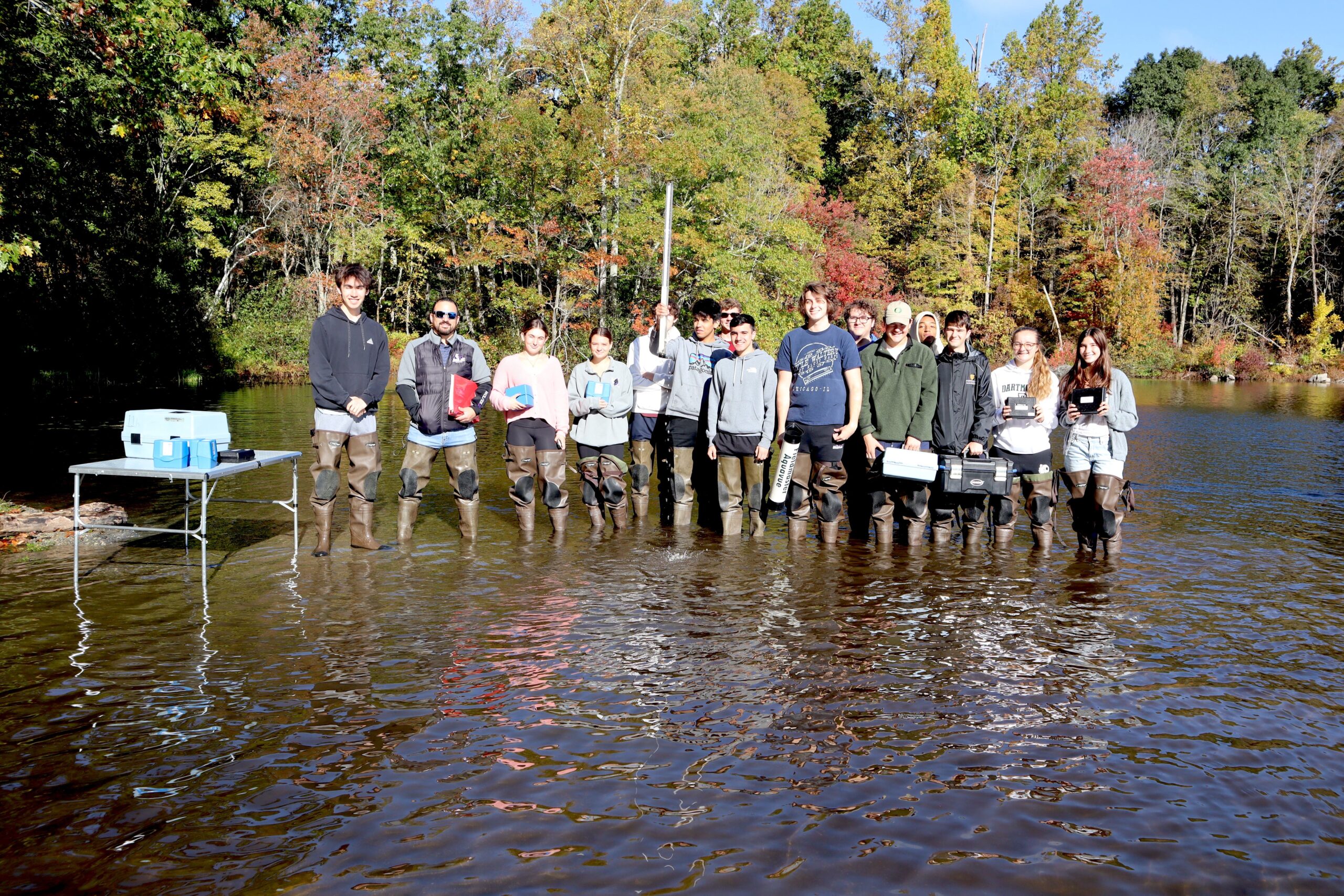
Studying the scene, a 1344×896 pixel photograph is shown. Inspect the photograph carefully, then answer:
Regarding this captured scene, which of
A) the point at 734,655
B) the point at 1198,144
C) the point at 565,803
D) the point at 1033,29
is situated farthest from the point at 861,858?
the point at 1198,144

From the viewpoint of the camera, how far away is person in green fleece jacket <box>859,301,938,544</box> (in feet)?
26.6

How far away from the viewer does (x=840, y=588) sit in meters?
7.11

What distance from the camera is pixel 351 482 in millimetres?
7957

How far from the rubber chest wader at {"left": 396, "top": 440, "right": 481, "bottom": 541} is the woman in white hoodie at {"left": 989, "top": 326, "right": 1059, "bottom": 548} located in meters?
4.55

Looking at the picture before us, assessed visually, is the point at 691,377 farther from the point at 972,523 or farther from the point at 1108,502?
the point at 1108,502

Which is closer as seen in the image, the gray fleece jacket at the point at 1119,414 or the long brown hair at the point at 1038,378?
the gray fleece jacket at the point at 1119,414

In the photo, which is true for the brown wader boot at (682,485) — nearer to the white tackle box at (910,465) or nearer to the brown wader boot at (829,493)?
the brown wader boot at (829,493)

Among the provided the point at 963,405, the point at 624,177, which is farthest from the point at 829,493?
the point at 624,177

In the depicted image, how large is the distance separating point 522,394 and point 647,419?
4.66ft

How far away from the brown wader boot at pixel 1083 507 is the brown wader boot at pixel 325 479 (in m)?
6.14

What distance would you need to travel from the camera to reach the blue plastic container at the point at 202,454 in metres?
6.55

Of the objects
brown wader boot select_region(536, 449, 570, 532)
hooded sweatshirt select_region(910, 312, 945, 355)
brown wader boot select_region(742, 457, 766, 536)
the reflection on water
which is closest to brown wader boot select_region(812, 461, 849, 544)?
the reflection on water

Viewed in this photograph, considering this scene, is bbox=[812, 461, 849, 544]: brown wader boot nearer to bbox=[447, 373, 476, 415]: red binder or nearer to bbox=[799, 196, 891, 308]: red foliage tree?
bbox=[447, 373, 476, 415]: red binder

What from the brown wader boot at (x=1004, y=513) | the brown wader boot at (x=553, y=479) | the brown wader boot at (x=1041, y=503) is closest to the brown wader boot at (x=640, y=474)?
the brown wader boot at (x=553, y=479)
